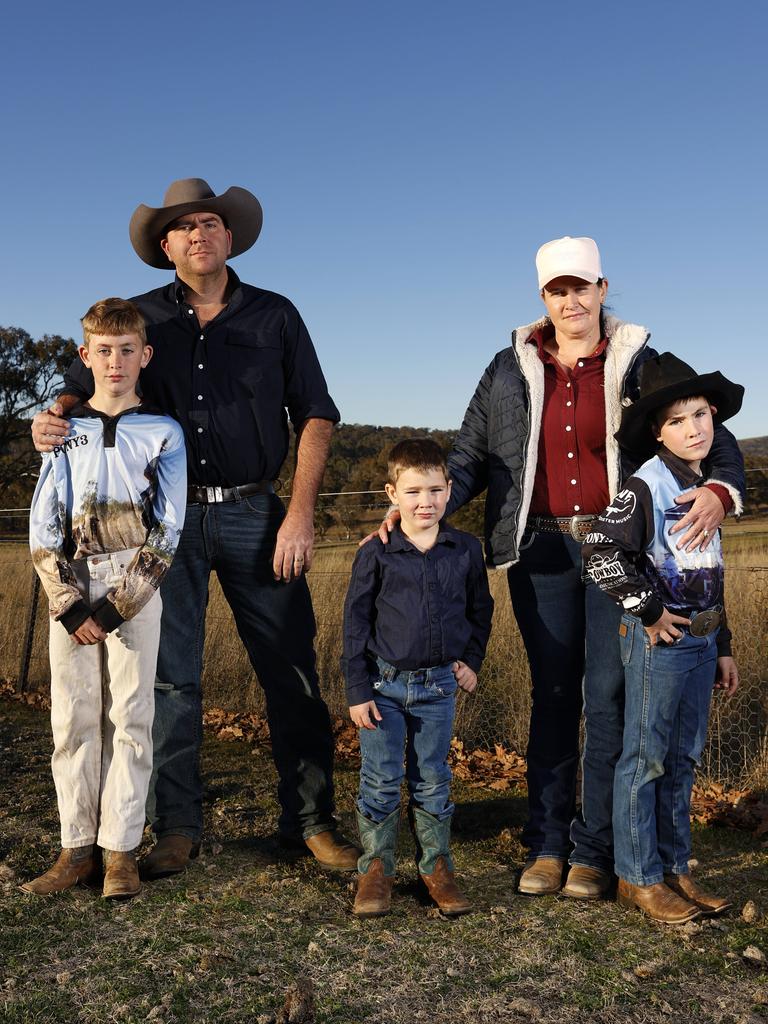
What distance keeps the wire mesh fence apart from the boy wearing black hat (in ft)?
7.09

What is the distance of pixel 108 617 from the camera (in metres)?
3.56

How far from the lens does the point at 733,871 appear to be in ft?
13.7

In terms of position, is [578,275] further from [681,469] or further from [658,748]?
[658,748]

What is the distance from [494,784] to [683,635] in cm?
242

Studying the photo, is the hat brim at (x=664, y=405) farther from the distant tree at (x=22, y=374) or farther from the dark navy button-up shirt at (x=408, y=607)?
the distant tree at (x=22, y=374)

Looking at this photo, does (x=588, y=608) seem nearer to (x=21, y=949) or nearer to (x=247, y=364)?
(x=247, y=364)

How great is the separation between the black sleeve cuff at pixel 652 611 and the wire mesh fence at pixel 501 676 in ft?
8.56

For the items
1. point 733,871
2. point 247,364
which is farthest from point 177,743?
point 733,871

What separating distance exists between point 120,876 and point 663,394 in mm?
2610

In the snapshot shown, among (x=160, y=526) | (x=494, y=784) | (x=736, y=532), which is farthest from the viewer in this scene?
(x=736, y=532)

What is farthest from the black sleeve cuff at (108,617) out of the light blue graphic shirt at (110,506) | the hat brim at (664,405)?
the hat brim at (664,405)

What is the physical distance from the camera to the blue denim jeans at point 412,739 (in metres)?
3.59

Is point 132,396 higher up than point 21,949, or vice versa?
point 132,396

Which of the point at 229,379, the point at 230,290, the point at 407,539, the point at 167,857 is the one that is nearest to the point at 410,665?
the point at 407,539
